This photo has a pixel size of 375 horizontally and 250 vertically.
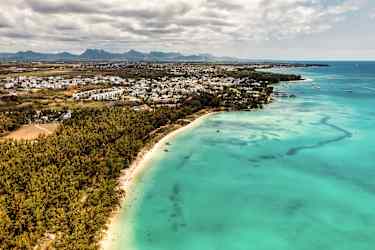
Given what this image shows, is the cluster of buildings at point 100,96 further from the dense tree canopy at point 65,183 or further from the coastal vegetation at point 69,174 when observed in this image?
the dense tree canopy at point 65,183

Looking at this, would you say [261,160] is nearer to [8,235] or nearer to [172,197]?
[172,197]

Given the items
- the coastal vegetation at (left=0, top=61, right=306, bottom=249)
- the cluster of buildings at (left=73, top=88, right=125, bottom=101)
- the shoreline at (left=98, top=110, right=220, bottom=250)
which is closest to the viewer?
the coastal vegetation at (left=0, top=61, right=306, bottom=249)

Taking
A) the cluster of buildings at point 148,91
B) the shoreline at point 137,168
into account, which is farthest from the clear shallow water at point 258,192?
the cluster of buildings at point 148,91

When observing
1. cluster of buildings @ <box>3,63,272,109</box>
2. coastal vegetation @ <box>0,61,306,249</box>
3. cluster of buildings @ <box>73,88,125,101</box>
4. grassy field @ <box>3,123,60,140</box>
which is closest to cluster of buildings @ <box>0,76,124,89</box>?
cluster of buildings @ <box>3,63,272,109</box>

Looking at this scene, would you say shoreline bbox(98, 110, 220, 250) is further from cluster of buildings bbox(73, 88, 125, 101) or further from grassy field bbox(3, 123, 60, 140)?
cluster of buildings bbox(73, 88, 125, 101)

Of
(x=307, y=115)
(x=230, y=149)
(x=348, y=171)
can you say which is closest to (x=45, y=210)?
(x=230, y=149)
